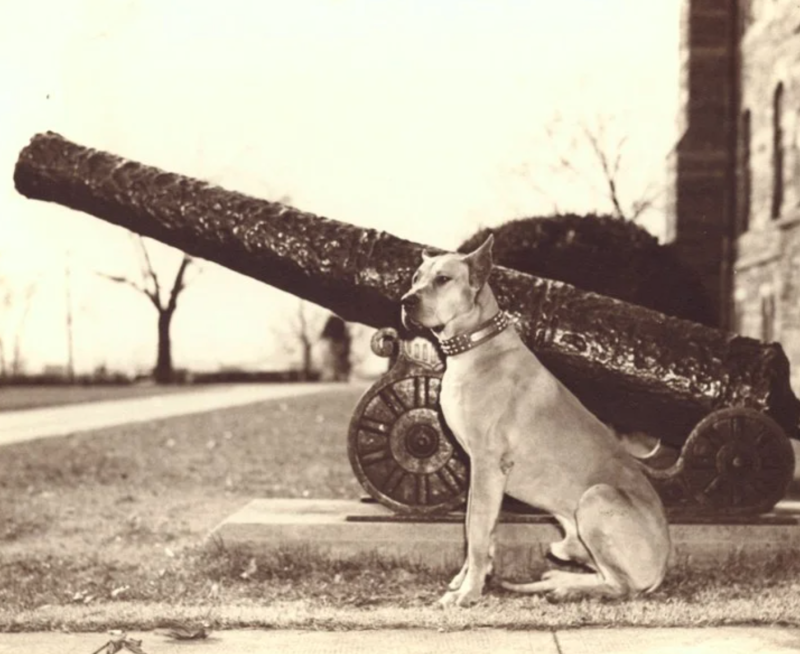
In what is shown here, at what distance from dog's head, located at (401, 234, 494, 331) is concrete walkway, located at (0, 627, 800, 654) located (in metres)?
1.42

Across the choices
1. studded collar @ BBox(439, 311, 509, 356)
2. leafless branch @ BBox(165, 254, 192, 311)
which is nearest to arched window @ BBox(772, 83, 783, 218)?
leafless branch @ BBox(165, 254, 192, 311)

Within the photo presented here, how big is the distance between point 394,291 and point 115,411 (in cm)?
1811

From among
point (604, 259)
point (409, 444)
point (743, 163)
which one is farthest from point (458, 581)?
point (743, 163)

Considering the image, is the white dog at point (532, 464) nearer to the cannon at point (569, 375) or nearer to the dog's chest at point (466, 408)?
the dog's chest at point (466, 408)

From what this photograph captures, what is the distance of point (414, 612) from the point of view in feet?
17.8

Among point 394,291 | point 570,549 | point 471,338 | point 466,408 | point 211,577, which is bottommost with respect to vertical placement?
point 211,577

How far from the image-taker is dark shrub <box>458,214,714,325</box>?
27.6 ft

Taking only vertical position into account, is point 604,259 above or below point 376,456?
above

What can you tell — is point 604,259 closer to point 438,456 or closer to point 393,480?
point 438,456

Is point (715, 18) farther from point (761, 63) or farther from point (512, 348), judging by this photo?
point (512, 348)

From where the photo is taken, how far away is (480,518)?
5719mm

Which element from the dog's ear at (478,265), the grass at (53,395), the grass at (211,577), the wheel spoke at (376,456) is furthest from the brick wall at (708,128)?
the dog's ear at (478,265)

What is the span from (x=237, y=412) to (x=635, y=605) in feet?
62.6

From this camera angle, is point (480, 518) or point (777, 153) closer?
point (480, 518)
